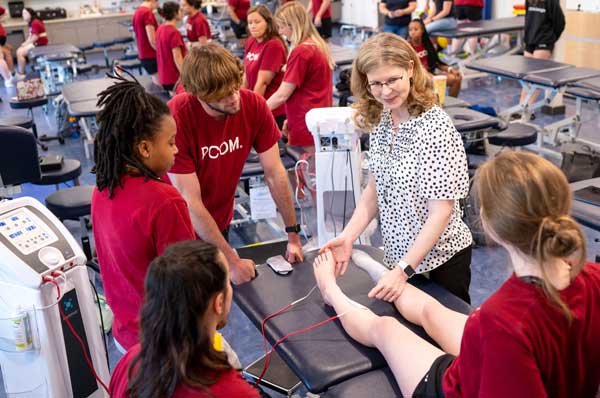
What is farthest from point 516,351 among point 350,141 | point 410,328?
point 350,141

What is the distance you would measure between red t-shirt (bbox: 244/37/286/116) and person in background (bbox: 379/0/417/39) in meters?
3.69

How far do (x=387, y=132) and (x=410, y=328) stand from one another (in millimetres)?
571

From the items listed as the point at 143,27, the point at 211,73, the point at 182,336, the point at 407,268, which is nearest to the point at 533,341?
the point at 182,336

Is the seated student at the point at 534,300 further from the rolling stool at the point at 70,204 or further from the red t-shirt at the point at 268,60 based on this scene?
the red t-shirt at the point at 268,60

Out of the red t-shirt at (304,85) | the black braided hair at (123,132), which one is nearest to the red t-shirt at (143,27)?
the red t-shirt at (304,85)

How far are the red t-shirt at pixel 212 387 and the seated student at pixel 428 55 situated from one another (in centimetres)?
455

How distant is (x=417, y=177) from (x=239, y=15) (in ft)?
21.4

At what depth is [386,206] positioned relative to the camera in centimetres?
197

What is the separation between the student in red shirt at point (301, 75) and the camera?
3.39m

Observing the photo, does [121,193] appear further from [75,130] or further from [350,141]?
[75,130]

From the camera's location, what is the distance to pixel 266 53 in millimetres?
3750

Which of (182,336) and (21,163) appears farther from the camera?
(21,163)

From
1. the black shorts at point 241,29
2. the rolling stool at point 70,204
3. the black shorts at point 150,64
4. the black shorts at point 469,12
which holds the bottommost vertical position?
the rolling stool at point 70,204

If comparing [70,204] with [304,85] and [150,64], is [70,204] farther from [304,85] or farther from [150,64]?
[150,64]
